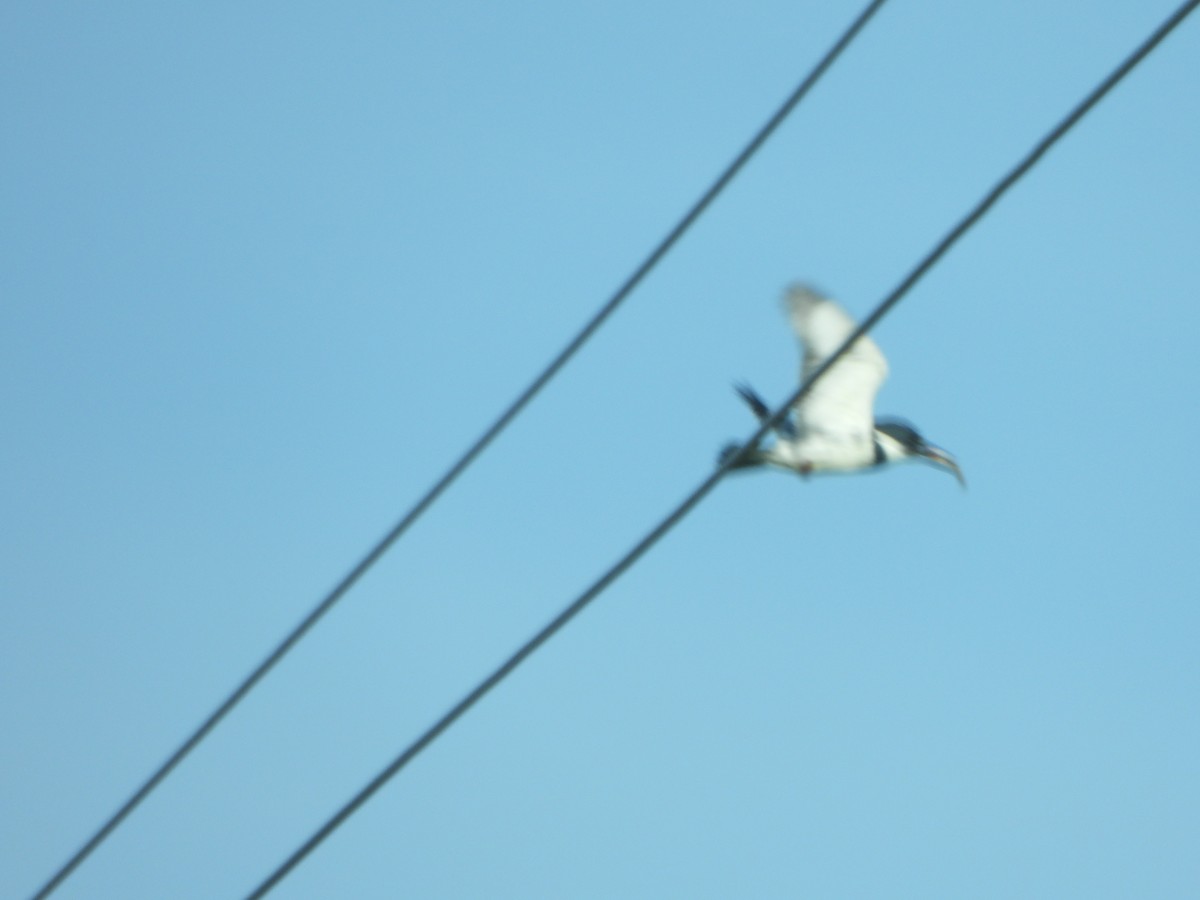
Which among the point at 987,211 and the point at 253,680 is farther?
the point at 253,680

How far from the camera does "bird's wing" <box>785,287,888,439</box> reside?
33.6ft

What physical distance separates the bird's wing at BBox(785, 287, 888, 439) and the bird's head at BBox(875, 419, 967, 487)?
2.42 feet

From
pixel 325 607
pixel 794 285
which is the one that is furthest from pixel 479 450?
pixel 794 285

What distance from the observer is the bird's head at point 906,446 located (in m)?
12.5

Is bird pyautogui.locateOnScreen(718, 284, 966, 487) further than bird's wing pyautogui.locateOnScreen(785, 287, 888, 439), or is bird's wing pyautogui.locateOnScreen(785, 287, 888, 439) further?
bird pyautogui.locateOnScreen(718, 284, 966, 487)

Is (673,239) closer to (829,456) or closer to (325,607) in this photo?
(325,607)

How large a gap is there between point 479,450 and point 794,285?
5.55 metres

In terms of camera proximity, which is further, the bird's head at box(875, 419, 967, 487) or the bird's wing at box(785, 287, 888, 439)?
the bird's head at box(875, 419, 967, 487)

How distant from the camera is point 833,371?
1111cm

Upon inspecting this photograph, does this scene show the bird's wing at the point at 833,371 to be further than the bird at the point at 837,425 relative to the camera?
No

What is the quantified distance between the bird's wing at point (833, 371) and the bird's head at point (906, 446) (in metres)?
0.74

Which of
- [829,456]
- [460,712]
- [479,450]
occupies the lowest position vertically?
[460,712]

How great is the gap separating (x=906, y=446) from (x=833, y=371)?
178 centimetres

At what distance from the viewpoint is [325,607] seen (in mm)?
5195
